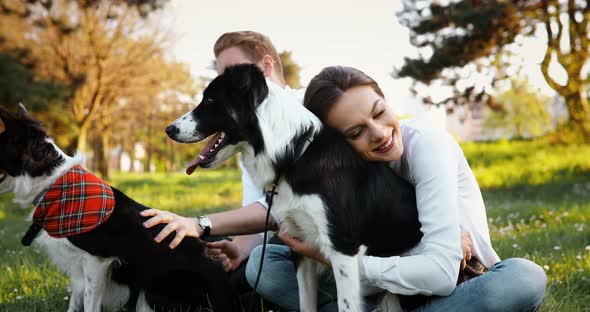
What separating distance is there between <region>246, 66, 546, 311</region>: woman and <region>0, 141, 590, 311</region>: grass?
790 millimetres

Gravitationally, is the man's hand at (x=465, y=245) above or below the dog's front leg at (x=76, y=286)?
above

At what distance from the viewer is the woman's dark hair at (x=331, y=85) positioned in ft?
9.39

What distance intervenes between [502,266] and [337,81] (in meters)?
1.38

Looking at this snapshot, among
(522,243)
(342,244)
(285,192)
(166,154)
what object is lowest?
(166,154)

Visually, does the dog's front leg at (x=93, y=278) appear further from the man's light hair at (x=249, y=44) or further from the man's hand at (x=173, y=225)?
the man's light hair at (x=249, y=44)

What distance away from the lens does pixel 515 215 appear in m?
7.29

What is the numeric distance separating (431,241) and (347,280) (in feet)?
1.60

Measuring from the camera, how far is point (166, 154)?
166ft

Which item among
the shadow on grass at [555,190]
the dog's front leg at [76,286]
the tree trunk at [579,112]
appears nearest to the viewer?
the dog's front leg at [76,286]

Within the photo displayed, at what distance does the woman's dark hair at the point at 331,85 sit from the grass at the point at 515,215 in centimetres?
193

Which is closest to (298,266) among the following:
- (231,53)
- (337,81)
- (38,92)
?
(337,81)

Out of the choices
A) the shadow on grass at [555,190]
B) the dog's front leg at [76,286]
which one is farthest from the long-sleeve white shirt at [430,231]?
A: the shadow on grass at [555,190]

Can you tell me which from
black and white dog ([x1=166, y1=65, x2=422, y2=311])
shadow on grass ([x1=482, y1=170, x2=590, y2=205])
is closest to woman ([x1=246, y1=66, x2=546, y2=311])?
black and white dog ([x1=166, y1=65, x2=422, y2=311])

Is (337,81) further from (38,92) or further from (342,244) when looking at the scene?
(38,92)
